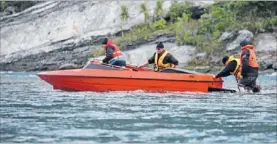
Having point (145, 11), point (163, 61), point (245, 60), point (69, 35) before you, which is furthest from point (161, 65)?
point (69, 35)

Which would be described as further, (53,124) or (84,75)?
(84,75)

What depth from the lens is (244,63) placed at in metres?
19.1

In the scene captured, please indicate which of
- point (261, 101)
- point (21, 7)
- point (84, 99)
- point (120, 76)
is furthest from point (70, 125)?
point (21, 7)

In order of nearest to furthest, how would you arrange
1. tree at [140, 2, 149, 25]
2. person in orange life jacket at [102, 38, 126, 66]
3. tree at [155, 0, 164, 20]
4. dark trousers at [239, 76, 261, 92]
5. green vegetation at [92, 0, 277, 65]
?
dark trousers at [239, 76, 261, 92] → person in orange life jacket at [102, 38, 126, 66] → green vegetation at [92, 0, 277, 65] → tree at [140, 2, 149, 25] → tree at [155, 0, 164, 20]

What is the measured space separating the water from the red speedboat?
221 centimetres

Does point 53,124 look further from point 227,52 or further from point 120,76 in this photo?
point 227,52

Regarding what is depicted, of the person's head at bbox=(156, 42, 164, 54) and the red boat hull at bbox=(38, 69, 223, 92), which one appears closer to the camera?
the red boat hull at bbox=(38, 69, 223, 92)

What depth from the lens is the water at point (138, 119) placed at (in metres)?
9.19

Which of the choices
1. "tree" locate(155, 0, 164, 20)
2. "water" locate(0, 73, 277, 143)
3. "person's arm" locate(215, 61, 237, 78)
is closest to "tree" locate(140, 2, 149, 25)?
"tree" locate(155, 0, 164, 20)

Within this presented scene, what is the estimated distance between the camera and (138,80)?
1939cm

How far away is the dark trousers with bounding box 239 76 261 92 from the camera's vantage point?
1923 cm

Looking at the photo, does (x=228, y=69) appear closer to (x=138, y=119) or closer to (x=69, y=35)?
(x=138, y=119)

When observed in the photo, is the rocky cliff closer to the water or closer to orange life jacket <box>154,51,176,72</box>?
orange life jacket <box>154,51,176,72</box>

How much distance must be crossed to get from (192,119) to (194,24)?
48.6m
